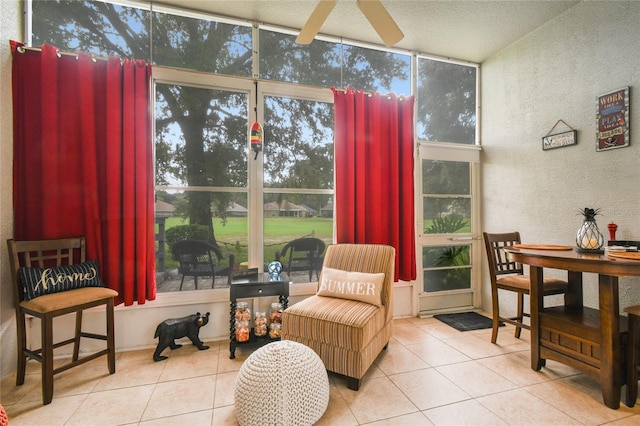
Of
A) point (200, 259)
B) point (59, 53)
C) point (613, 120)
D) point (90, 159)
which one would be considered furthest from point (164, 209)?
point (613, 120)

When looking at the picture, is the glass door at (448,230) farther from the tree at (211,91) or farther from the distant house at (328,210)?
the tree at (211,91)

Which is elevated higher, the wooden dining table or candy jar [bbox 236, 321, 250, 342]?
the wooden dining table

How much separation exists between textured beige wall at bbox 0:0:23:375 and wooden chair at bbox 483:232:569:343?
3.89 meters

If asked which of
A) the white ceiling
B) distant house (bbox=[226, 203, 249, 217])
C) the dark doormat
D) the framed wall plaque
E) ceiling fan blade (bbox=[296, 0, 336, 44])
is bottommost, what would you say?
the dark doormat

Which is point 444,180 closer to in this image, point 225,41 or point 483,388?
point 483,388

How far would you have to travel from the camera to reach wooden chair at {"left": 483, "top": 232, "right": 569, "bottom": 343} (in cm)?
252

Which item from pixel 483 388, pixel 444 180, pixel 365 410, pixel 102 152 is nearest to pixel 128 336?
pixel 102 152

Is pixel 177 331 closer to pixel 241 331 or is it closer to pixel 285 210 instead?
pixel 241 331

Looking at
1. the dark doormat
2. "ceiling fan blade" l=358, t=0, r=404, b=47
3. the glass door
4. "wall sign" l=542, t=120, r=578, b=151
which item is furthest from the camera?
the glass door

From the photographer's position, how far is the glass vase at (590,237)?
7.03 ft

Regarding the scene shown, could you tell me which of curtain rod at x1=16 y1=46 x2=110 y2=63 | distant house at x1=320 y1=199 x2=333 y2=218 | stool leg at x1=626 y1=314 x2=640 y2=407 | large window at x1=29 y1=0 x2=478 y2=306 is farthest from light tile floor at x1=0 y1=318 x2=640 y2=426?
curtain rod at x1=16 y1=46 x2=110 y2=63

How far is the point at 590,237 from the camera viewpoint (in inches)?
84.9

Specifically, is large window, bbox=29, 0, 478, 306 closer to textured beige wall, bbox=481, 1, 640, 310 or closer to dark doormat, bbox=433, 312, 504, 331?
dark doormat, bbox=433, 312, 504, 331

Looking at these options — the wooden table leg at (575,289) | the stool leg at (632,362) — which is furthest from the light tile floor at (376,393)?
the wooden table leg at (575,289)
